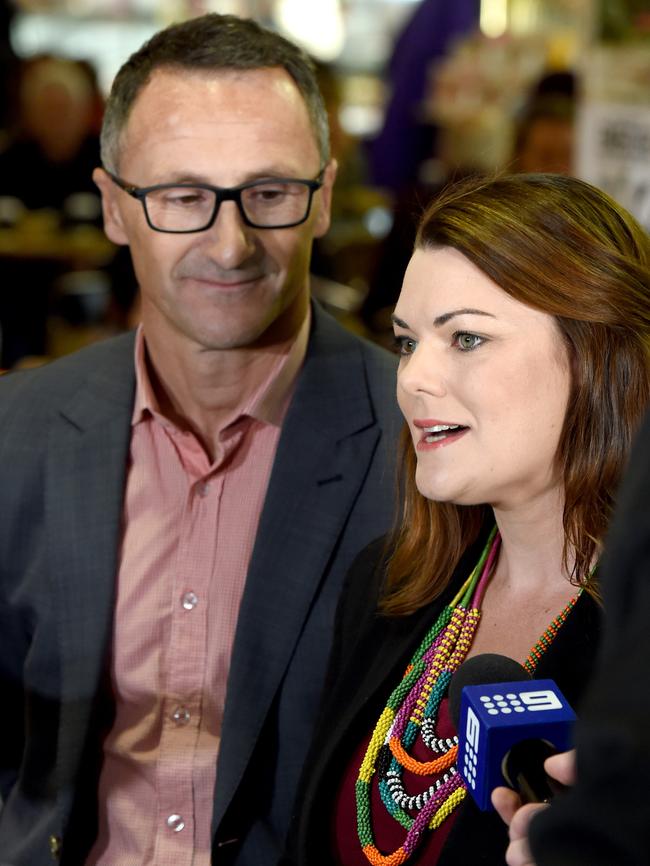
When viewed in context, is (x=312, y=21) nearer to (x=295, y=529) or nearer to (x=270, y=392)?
(x=270, y=392)

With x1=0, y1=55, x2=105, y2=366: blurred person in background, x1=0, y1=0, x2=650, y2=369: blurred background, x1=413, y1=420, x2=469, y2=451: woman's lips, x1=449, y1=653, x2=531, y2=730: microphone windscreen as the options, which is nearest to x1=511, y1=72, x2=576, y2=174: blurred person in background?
x1=0, y1=0, x2=650, y2=369: blurred background

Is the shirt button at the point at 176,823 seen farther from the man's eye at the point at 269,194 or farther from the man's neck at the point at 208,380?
the man's eye at the point at 269,194

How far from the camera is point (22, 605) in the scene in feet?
5.72

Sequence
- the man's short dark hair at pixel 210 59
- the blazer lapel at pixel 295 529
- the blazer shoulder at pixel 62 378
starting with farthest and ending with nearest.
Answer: the blazer shoulder at pixel 62 378
the man's short dark hair at pixel 210 59
the blazer lapel at pixel 295 529

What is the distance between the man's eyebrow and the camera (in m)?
1.19

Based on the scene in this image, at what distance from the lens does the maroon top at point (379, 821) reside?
49.7 inches

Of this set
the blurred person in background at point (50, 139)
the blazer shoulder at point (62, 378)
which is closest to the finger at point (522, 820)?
the blazer shoulder at point (62, 378)

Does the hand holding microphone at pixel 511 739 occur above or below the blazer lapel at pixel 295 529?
above

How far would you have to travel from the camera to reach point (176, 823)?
1620 millimetres

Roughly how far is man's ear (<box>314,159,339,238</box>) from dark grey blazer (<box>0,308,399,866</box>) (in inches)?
6.2

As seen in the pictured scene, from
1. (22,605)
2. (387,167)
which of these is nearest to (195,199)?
(22,605)

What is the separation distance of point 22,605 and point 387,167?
11.9 feet

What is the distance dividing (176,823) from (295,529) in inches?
16.9

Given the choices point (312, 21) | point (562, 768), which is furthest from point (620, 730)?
point (312, 21)
